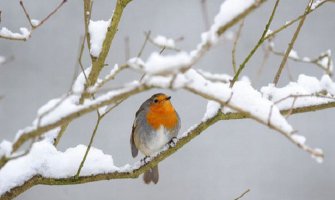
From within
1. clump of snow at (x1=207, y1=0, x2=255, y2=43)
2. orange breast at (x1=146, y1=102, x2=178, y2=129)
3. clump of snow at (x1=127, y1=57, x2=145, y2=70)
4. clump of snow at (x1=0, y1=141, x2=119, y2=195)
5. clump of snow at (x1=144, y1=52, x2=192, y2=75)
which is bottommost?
clump of snow at (x1=144, y1=52, x2=192, y2=75)

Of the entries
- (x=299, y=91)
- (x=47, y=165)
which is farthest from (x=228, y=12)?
(x=47, y=165)

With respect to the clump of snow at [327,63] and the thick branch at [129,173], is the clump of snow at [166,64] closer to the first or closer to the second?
the thick branch at [129,173]

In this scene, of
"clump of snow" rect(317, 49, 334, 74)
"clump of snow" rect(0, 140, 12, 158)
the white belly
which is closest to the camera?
"clump of snow" rect(0, 140, 12, 158)

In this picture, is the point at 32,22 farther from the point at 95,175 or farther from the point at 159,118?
the point at 159,118

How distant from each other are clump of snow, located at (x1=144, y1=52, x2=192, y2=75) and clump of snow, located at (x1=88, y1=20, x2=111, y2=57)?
1.17 m

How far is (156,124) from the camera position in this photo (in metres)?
3.63

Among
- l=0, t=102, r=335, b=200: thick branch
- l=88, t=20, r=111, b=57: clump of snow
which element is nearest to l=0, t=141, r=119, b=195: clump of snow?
l=0, t=102, r=335, b=200: thick branch

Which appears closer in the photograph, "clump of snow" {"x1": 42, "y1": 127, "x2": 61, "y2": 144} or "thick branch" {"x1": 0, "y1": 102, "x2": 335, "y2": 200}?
"thick branch" {"x1": 0, "y1": 102, "x2": 335, "y2": 200}

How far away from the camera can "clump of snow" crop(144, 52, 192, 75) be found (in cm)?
123

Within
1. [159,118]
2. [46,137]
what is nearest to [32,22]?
[46,137]

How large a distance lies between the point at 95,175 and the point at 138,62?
105 centimetres

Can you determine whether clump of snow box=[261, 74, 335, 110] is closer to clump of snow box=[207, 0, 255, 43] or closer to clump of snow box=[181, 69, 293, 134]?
clump of snow box=[181, 69, 293, 134]

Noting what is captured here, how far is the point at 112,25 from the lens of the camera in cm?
236

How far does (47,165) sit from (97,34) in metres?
0.61
